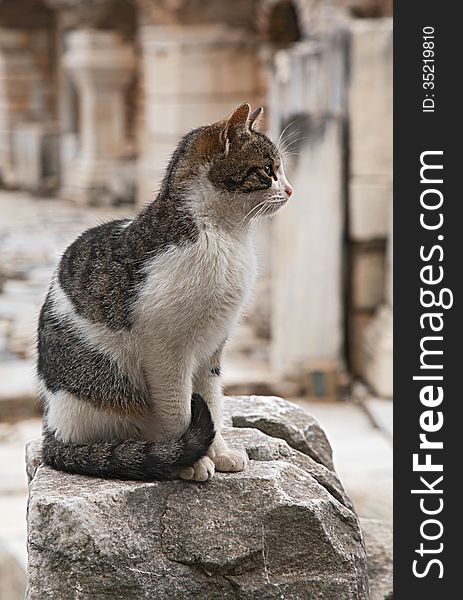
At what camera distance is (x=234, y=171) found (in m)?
3.29

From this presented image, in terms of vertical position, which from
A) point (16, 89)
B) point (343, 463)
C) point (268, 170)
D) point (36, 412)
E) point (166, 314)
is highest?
point (16, 89)

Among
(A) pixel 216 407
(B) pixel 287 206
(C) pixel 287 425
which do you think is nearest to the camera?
(A) pixel 216 407

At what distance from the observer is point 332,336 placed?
802cm

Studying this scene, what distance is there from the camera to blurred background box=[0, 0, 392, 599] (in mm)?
7539

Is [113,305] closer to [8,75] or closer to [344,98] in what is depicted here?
[344,98]

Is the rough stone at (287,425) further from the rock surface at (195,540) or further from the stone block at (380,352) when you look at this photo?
the stone block at (380,352)

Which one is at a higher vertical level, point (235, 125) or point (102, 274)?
point (235, 125)

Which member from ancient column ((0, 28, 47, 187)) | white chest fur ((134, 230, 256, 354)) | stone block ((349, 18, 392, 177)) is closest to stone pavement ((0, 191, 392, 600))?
white chest fur ((134, 230, 256, 354))

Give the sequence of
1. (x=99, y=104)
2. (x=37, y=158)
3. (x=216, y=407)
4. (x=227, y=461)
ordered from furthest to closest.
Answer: (x=37, y=158) → (x=99, y=104) → (x=216, y=407) → (x=227, y=461)

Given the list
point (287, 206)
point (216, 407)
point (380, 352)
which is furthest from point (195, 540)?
point (287, 206)

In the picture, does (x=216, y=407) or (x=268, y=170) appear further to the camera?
(x=216, y=407)

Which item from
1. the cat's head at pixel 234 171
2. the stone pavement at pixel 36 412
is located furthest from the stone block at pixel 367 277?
the cat's head at pixel 234 171

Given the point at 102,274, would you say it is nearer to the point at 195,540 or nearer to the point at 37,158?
the point at 195,540

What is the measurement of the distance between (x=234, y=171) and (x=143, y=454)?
85cm
